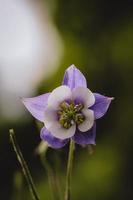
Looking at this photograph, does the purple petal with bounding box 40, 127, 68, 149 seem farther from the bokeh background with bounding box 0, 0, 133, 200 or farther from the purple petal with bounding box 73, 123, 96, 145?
the bokeh background with bounding box 0, 0, 133, 200

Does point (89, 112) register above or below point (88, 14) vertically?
above

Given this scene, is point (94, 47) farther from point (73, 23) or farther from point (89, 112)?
point (89, 112)

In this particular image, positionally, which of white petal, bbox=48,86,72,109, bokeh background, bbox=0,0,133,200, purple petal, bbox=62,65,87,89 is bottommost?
bokeh background, bbox=0,0,133,200

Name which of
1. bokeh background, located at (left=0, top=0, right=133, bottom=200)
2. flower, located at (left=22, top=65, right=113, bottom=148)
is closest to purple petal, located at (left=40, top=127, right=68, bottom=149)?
flower, located at (left=22, top=65, right=113, bottom=148)

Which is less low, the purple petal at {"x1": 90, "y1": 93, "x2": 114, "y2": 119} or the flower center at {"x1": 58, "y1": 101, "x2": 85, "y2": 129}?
the purple petal at {"x1": 90, "y1": 93, "x2": 114, "y2": 119}

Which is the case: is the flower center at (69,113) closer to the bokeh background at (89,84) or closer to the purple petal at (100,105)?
the purple petal at (100,105)

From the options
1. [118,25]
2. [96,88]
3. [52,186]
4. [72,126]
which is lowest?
[96,88]

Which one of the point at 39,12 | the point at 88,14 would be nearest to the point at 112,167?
the point at 88,14
